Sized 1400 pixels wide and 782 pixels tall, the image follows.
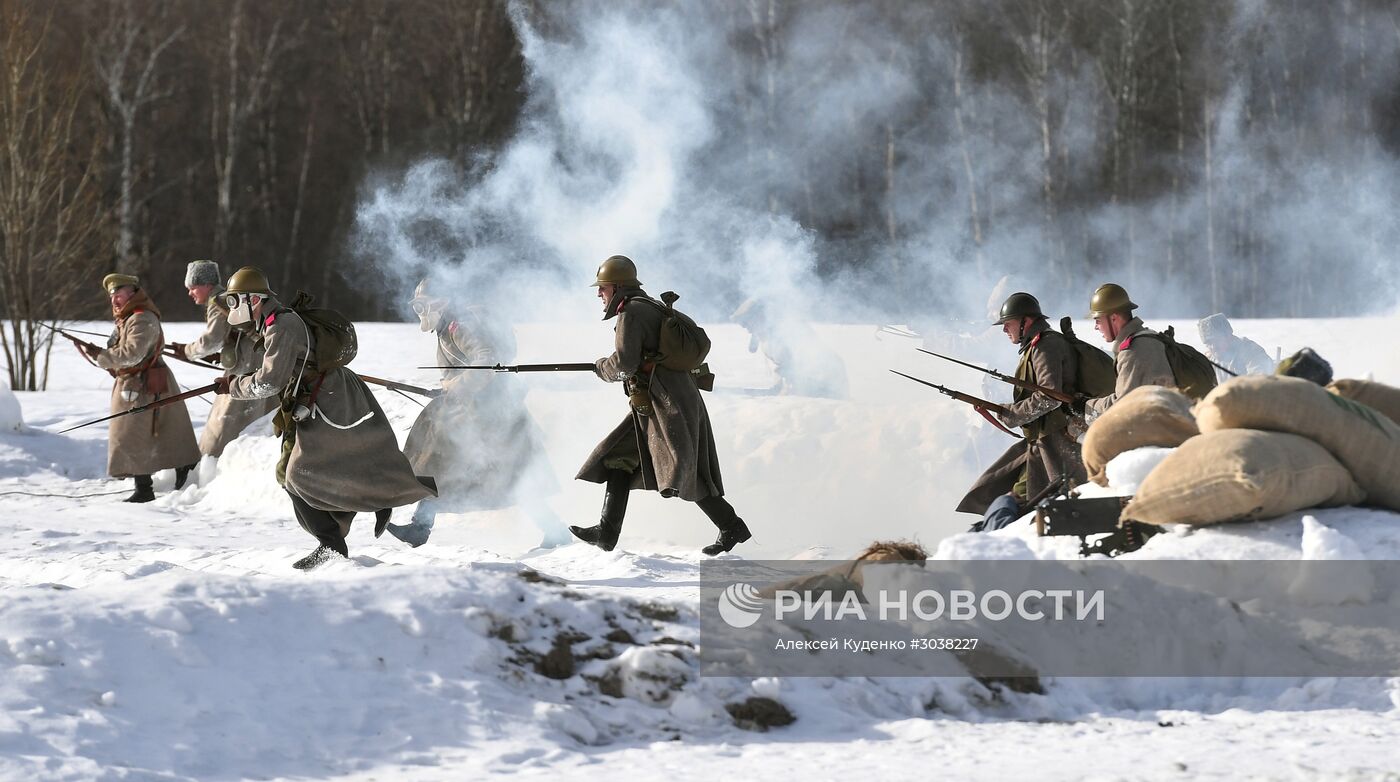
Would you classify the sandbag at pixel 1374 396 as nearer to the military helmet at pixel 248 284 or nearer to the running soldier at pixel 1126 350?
the running soldier at pixel 1126 350

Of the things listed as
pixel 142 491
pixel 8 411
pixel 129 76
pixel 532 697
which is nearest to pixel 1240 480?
pixel 532 697

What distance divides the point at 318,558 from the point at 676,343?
75.4 inches

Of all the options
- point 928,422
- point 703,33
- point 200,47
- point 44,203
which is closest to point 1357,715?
point 928,422

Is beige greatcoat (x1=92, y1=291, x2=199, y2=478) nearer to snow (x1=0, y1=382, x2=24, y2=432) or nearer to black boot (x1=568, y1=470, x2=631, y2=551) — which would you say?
snow (x1=0, y1=382, x2=24, y2=432)

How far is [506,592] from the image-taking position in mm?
5188

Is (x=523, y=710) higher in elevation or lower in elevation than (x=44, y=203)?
lower

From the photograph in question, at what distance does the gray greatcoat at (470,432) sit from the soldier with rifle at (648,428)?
1.50m

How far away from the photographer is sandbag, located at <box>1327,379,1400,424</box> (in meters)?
6.39

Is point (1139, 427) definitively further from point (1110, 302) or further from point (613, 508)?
point (613, 508)

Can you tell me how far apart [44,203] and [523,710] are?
13114mm

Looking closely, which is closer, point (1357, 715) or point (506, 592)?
point (1357, 715)

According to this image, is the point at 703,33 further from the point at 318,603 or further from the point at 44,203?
the point at 318,603

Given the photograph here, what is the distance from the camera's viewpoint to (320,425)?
704cm

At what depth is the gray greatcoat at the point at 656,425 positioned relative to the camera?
748 cm
